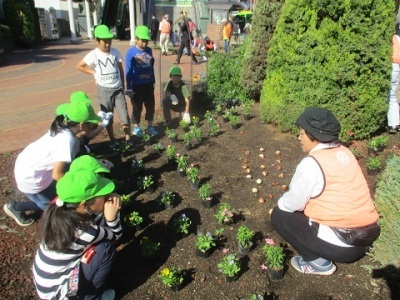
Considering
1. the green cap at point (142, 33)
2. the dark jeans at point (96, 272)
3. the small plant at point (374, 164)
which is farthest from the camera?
the green cap at point (142, 33)

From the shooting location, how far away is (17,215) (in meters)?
3.39

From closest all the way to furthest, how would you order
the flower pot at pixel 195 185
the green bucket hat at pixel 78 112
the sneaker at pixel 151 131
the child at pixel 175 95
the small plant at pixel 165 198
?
the green bucket hat at pixel 78 112 → the small plant at pixel 165 198 → the flower pot at pixel 195 185 → the sneaker at pixel 151 131 → the child at pixel 175 95

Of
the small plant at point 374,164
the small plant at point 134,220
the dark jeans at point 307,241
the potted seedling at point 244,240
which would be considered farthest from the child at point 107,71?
the small plant at point 374,164

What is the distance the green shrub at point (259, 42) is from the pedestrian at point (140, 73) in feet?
7.56

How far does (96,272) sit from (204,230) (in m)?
1.29

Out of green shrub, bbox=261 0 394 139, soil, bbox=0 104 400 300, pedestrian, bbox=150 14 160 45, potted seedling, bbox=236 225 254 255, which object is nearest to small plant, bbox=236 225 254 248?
potted seedling, bbox=236 225 254 255

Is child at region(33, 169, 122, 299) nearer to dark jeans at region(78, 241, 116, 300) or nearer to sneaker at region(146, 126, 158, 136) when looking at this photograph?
dark jeans at region(78, 241, 116, 300)

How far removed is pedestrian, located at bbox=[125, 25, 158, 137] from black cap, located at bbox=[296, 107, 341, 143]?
11.6ft

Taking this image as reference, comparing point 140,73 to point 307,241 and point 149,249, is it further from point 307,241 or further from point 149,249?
point 307,241

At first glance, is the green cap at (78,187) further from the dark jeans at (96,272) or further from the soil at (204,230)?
the soil at (204,230)

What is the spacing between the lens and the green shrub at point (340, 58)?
14.8 ft

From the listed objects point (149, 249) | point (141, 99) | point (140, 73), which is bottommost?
point (149, 249)

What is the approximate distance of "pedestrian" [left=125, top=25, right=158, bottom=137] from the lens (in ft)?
17.2

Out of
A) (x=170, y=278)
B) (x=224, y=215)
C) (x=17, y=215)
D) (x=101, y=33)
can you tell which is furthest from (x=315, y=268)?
(x=101, y=33)
